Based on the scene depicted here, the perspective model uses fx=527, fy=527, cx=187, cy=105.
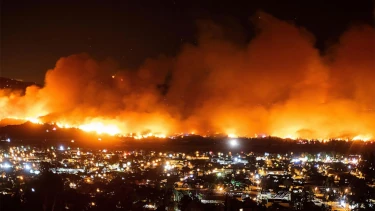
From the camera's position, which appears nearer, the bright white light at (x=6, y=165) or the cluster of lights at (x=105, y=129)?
the bright white light at (x=6, y=165)

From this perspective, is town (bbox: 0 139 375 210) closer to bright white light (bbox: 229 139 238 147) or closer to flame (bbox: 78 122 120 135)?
bright white light (bbox: 229 139 238 147)

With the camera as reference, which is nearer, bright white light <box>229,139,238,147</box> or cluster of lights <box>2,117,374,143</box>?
bright white light <box>229,139,238,147</box>

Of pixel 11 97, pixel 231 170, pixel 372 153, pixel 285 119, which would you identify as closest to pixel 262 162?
pixel 231 170

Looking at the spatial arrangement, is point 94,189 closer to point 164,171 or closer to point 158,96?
point 164,171

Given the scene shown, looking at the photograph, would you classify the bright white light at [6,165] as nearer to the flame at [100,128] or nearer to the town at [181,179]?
the town at [181,179]

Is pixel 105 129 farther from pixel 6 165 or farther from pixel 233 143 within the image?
pixel 6 165

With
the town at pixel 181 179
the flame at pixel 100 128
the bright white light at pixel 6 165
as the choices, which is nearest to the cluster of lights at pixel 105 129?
the flame at pixel 100 128

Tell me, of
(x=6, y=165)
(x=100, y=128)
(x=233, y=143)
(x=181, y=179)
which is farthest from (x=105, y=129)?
(x=181, y=179)

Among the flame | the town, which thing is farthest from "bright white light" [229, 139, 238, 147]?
the flame

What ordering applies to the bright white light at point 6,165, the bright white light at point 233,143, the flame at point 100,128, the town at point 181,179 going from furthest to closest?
the flame at point 100,128 → the bright white light at point 233,143 → the bright white light at point 6,165 → the town at point 181,179
